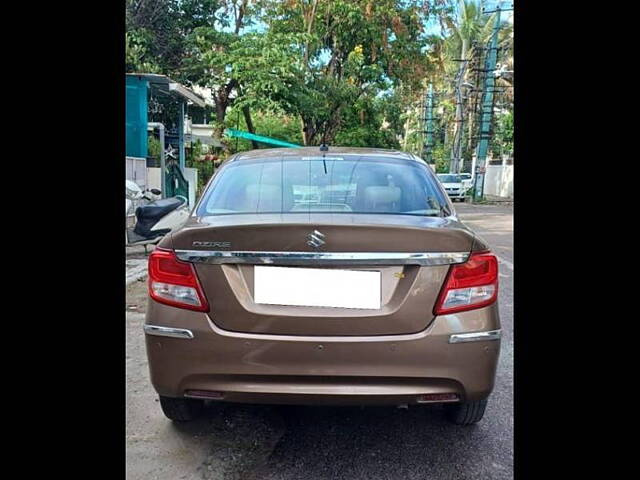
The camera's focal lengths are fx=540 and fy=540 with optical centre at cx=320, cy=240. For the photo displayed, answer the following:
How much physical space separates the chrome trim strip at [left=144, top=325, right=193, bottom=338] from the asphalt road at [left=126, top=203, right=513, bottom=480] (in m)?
0.66

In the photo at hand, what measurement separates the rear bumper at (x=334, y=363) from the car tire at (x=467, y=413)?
0.50m

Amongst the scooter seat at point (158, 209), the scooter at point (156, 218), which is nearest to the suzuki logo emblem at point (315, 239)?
the scooter at point (156, 218)

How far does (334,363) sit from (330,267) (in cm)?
38

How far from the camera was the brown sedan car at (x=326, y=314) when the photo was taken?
2.13 meters

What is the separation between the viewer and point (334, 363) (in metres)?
2.12

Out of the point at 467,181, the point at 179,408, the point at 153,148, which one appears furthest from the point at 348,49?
the point at 179,408

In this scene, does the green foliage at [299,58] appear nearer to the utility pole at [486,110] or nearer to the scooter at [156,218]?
the utility pole at [486,110]

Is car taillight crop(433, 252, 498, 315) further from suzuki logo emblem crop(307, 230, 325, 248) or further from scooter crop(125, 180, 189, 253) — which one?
scooter crop(125, 180, 189, 253)

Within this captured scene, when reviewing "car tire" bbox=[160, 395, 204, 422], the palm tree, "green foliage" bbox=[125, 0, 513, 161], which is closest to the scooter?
"car tire" bbox=[160, 395, 204, 422]

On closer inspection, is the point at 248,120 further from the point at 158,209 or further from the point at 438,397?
the point at 438,397

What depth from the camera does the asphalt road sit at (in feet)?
7.91

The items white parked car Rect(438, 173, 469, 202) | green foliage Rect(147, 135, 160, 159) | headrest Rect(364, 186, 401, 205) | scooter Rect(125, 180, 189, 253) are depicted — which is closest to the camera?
headrest Rect(364, 186, 401, 205)
